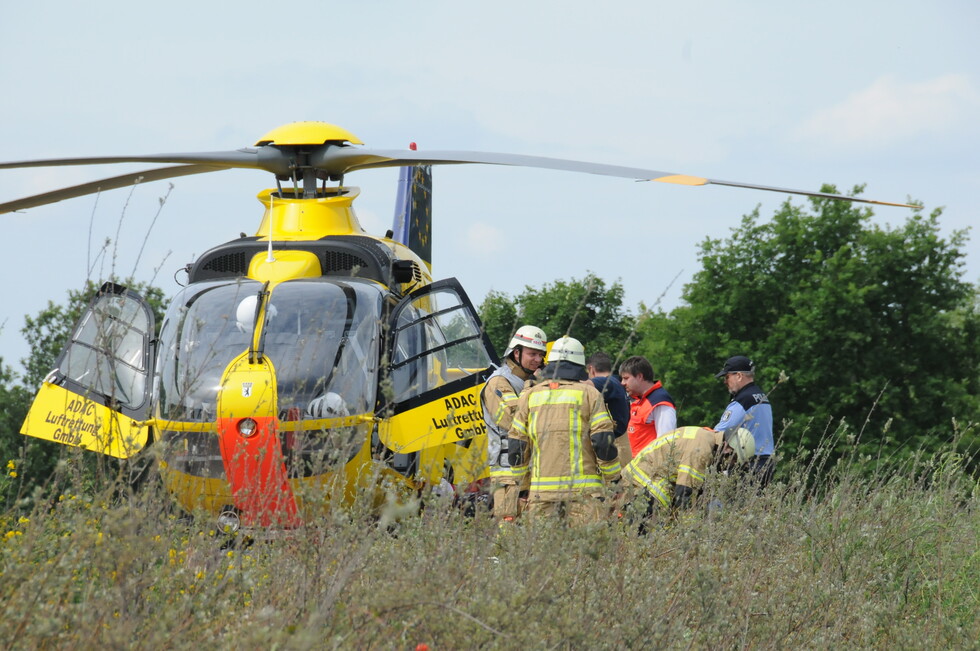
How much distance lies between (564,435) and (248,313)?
310 centimetres

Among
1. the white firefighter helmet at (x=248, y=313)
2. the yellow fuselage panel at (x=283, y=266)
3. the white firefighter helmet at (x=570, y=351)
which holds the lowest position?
the white firefighter helmet at (x=248, y=313)

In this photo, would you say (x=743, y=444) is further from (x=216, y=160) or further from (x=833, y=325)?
(x=833, y=325)

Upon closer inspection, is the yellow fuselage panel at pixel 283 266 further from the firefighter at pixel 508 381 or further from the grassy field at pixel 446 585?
the grassy field at pixel 446 585

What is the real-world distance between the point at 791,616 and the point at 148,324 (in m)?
5.74

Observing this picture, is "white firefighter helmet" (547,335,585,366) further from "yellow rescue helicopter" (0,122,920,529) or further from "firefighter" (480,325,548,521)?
"yellow rescue helicopter" (0,122,920,529)

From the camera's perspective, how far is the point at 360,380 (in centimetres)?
802

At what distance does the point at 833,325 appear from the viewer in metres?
35.9

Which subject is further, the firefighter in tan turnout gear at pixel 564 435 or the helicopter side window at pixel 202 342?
the helicopter side window at pixel 202 342

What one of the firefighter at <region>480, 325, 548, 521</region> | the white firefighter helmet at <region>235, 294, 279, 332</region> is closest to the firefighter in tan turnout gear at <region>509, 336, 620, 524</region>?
the firefighter at <region>480, 325, 548, 521</region>

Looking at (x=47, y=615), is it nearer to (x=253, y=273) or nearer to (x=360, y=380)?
(x=360, y=380)

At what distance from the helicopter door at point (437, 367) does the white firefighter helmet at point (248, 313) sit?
930 millimetres

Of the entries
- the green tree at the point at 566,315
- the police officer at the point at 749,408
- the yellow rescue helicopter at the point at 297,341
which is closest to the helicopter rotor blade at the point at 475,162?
the yellow rescue helicopter at the point at 297,341

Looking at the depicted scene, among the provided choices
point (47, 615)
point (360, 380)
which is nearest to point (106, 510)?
point (47, 615)

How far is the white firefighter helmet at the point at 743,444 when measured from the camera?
21.2 feet
